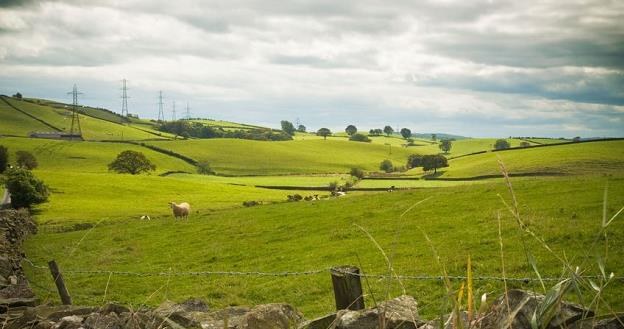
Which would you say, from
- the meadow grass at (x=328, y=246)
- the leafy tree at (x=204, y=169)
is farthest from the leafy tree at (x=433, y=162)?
the meadow grass at (x=328, y=246)

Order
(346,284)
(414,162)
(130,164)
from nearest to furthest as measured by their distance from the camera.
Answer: (346,284), (130,164), (414,162)

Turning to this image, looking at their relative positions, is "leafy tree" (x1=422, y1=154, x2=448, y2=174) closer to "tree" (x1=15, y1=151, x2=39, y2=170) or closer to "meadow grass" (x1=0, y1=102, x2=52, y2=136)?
"tree" (x1=15, y1=151, x2=39, y2=170)

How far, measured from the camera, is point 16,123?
174500mm

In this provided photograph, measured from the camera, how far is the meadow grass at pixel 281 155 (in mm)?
144375

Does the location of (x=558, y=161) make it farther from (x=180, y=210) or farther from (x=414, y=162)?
(x=180, y=210)

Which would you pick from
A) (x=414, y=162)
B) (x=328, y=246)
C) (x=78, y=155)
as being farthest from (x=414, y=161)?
(x=328, y=246)

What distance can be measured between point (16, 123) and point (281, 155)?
90535mm

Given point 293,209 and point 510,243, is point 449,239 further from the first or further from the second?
point 293,209

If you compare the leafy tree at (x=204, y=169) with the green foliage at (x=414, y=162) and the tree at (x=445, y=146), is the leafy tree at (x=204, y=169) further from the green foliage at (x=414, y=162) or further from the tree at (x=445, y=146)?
the tree at (x=445, y=146)

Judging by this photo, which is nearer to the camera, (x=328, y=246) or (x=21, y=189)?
(x=328, y=246)

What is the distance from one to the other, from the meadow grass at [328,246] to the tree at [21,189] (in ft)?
44.9

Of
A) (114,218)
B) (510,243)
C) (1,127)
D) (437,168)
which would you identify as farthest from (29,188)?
(1,127)

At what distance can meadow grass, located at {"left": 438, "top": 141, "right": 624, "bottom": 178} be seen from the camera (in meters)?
87.8

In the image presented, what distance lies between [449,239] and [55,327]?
57.7 feet
